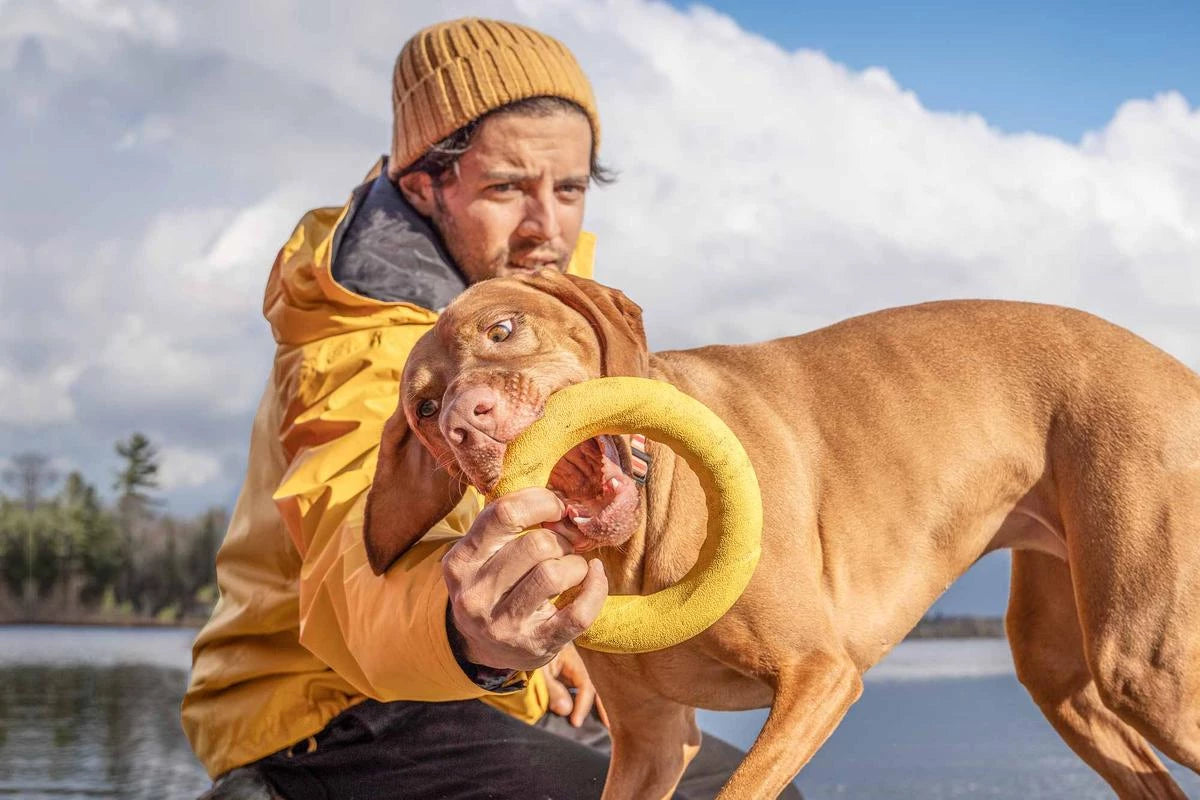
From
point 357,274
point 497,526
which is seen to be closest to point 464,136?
point 357,274

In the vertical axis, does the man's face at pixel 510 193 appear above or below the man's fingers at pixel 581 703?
above

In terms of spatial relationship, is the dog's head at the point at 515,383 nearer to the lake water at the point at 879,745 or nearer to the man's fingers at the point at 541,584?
the man's fingers at the point at 541,584

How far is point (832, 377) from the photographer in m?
3.41

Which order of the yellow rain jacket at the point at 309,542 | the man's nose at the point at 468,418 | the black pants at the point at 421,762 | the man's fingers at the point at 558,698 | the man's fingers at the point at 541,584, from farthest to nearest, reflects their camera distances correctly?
1. the man's fingers at the point at 558,698
2. the black pants at the point at 421,762
3. the yellow rain jacket at the point at 309,542
4. the man's nose at the point at 468,418
5. the man's fingers at the point at 541,584

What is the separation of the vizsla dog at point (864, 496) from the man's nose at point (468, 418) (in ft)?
0.45

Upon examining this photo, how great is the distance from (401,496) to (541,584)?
2.28 ft

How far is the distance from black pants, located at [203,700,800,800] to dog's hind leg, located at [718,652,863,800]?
112cm

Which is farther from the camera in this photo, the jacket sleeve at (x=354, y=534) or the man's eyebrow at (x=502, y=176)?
the man's eyebrow at (x=502, y=176)

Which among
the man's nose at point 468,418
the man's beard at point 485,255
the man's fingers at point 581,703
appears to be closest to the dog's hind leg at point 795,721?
the man's nose at point 468,418

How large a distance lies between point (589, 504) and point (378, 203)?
1.69 meters

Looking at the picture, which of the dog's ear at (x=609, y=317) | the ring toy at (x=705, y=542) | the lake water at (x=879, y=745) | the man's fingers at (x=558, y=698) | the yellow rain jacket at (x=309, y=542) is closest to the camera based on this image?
the ring toy at (x=705, y=542)

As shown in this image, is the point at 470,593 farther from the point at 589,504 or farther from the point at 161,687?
the point at 161,687

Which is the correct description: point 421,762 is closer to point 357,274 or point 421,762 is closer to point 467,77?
point 357,274

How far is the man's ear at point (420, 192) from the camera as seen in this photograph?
3988 millimetres
